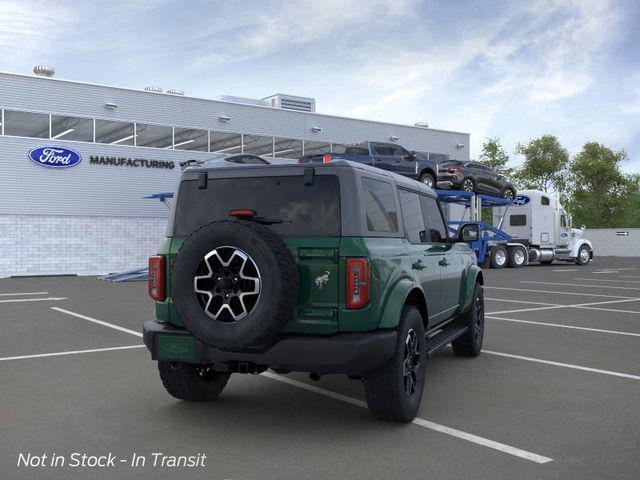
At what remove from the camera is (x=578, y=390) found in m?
6.03

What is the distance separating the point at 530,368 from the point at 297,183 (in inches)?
143

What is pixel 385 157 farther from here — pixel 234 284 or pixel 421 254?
pixel 234 284

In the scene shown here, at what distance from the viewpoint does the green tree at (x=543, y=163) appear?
68250 mm

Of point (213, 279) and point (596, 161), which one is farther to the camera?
point (596, 161)

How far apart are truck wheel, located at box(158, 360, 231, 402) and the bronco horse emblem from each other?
4.15 feet

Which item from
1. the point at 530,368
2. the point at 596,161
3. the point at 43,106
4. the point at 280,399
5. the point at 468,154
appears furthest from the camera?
the point at 596,161

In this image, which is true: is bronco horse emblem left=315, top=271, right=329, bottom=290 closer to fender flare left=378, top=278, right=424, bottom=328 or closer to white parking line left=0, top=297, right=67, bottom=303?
fender flare left=378, top=278, right=424, bottom=328

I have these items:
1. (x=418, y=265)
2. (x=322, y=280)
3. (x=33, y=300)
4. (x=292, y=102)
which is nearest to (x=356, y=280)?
(x=322, y=280)

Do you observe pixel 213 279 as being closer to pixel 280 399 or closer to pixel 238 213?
pixel 238 213

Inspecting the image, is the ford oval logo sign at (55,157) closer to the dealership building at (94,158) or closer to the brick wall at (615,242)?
the dealership building at (94,158)

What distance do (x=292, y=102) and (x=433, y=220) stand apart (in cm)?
2762

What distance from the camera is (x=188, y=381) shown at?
213 inches

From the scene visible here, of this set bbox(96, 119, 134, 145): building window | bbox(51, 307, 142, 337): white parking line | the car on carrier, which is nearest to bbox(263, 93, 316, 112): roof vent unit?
bbox(96, 119, 134, 145): building window

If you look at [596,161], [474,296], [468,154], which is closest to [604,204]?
[596,161]
